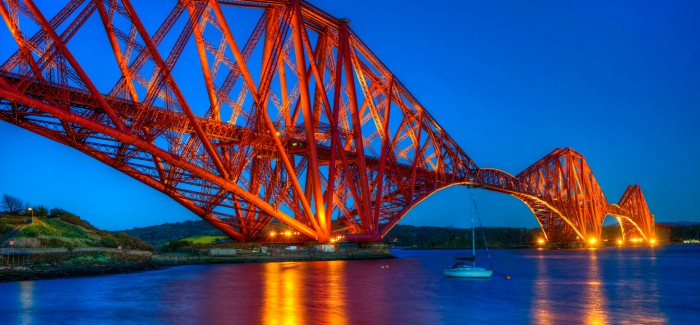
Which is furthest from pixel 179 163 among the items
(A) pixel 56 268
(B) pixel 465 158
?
(B) pixel 465 158

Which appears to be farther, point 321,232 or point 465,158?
point 465,158

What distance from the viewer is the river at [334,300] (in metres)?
24.3

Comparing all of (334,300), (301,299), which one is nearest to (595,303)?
(334,300)

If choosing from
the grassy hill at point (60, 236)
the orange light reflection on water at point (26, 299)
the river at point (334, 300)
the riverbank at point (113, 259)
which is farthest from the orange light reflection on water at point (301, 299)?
the grassy hill at point (60, 236)

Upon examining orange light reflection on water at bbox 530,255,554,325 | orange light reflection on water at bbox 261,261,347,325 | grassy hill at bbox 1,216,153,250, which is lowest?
orange light reflection on water at bbox 530,255,554,325

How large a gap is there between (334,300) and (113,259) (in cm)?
2945

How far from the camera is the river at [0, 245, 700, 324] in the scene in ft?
79.8

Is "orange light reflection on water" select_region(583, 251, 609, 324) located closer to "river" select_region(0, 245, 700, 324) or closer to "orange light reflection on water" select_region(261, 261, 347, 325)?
"river" select_region(0, 245, 700, 324)

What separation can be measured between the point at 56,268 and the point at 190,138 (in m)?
12.9

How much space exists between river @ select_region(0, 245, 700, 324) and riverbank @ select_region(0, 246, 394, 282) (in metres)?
2.91

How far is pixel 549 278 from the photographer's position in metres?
49.3

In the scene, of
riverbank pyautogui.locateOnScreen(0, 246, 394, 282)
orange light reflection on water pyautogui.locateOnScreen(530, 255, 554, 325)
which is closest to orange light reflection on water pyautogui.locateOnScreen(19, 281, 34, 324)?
riverbank pyautogui.locateOnScreen(0, 246, 394, 282)

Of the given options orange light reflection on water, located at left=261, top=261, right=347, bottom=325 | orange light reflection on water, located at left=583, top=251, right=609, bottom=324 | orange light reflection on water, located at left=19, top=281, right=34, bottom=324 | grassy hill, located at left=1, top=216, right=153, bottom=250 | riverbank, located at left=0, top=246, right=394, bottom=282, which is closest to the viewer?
orange light reflection on water, located at left=19, top=281, right=34, bottom=324

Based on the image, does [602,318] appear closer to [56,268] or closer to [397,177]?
[56,268]
